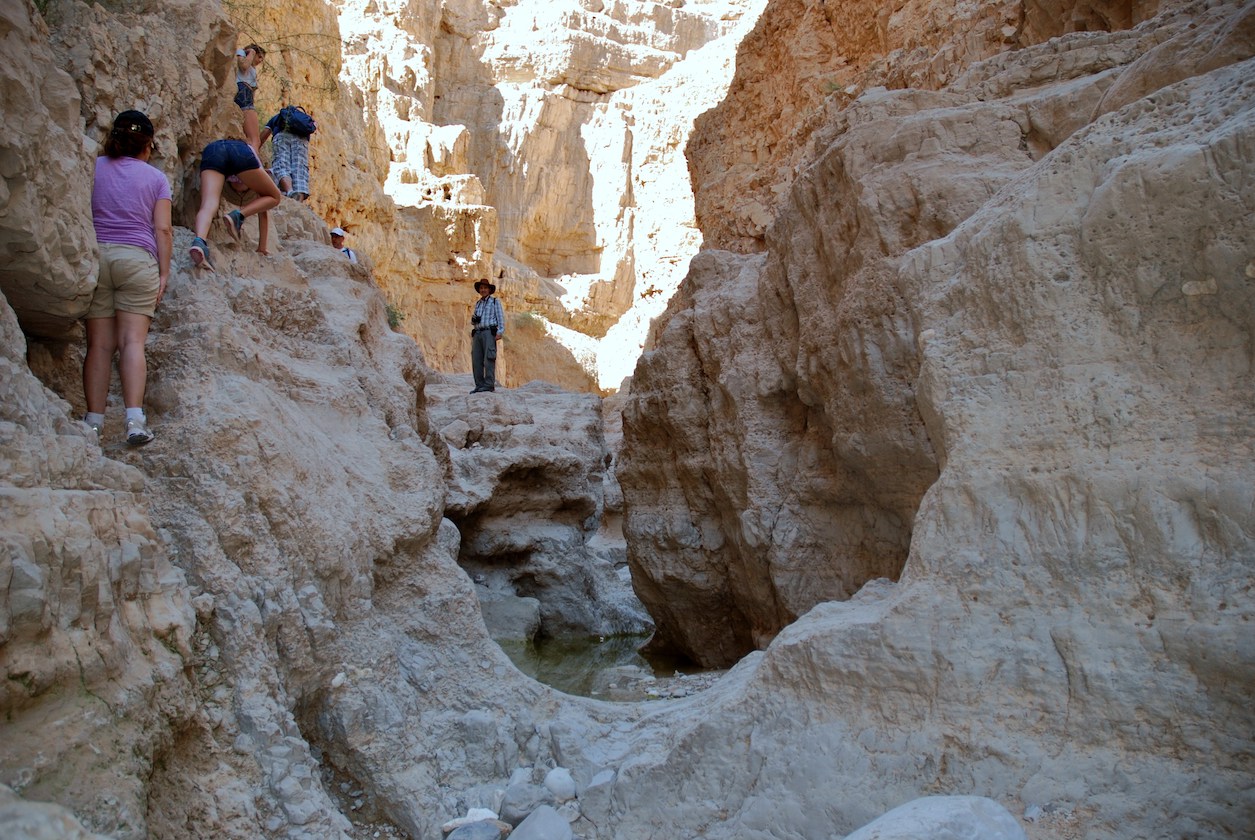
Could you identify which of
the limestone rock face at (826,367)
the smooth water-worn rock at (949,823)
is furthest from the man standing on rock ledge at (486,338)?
the smooth water-worn rock at (949,823)

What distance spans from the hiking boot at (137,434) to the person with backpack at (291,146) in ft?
14.5

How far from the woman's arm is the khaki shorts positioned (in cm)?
10

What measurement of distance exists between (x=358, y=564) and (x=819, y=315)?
10.6 ft

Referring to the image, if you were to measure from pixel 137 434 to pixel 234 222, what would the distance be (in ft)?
7.09

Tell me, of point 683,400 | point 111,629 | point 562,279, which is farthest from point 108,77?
point 562,279

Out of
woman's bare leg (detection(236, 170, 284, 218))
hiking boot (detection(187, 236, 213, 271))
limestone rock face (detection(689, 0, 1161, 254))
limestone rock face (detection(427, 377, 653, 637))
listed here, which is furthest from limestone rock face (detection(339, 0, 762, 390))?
hiking boot (detection(187, 236, 213, 271))

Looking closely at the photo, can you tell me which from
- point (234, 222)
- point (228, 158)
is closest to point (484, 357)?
point (234, 222)

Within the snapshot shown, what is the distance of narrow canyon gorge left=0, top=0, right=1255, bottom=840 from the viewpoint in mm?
2709

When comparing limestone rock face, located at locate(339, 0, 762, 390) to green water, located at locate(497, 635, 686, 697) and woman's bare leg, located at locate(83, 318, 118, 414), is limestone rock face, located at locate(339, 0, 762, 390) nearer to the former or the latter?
green water, located at locate(497, 635, 686, 697)

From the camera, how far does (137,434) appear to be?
11.6 ft

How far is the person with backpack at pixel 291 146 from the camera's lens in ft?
23.8

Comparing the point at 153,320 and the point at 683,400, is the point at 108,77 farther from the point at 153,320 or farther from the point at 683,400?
the point at 683,400

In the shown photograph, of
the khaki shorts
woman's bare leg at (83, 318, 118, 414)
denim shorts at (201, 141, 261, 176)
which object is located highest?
denim shorts at (201, 141, 261, 176)

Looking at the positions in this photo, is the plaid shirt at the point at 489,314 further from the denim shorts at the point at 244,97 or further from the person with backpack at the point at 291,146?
the denim shorts at the point at 244,97
